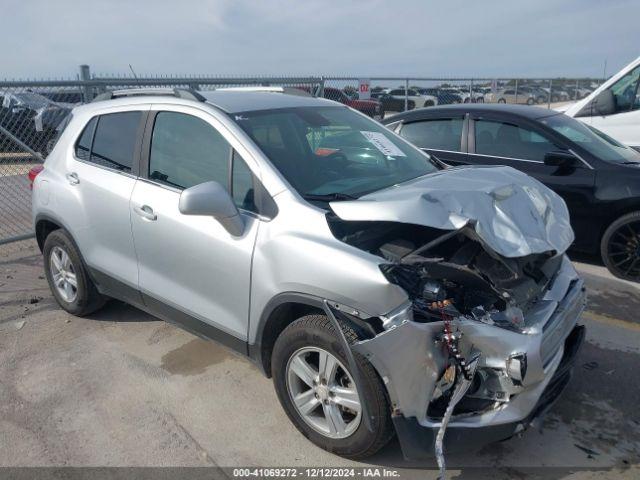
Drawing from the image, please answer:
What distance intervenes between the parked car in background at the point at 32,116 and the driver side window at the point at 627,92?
299 inches

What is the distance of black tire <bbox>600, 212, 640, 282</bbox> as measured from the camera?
5141 millimetres

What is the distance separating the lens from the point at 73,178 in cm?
427

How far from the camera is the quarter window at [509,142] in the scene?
5.77 meters

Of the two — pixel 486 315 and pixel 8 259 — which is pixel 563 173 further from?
pixel 8 259

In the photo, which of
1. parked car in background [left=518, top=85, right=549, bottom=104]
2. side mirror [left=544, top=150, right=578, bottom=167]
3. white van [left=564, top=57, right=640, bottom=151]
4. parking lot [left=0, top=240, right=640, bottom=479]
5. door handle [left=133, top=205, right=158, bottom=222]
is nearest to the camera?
parking lot [left=0, top=240, right=640, bottom=479]

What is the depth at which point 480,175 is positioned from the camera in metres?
3.40

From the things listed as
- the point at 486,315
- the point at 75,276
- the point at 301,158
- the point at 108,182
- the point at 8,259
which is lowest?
the point at 8,259

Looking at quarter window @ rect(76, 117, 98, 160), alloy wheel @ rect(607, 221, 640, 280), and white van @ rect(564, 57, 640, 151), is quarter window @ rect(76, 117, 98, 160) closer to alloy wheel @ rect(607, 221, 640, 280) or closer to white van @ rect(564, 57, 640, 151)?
alloy wheel @ rect(607, 221, 640, 280)

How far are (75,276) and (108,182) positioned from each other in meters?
1.00

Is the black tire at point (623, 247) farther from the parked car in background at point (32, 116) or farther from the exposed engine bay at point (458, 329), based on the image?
the parked car in background at point (32, 116)

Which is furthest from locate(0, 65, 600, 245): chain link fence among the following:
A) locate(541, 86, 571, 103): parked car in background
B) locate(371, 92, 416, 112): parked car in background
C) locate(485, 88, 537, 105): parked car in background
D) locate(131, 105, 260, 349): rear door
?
locate(541, 86, 571, 103): parked car in background

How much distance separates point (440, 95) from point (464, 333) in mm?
16471

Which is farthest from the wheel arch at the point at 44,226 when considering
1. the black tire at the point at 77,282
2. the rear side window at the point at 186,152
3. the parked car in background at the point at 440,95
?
the parked car in background at the point at 440,95

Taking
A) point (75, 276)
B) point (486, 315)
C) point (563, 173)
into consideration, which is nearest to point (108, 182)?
point (75, 276)
